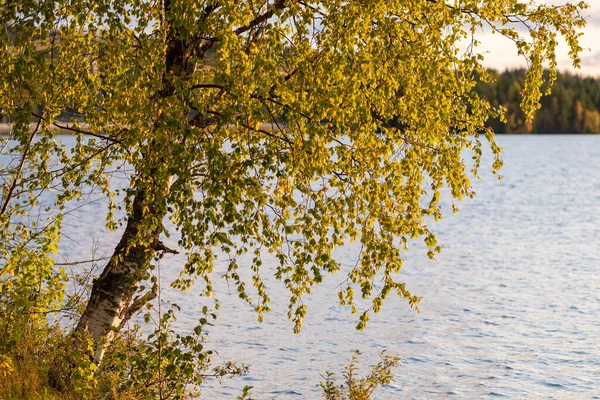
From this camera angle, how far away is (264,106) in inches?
438

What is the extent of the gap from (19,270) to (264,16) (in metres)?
4.61

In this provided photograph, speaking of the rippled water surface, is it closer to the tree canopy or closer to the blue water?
the blue water

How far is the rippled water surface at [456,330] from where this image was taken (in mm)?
19797

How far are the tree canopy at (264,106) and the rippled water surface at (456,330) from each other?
7.99 meters

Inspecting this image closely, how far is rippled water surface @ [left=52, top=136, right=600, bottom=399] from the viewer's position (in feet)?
65.0

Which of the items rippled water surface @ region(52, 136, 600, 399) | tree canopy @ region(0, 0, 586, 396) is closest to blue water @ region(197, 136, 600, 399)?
rippled water surface @ region(52, 136, 600, 399)

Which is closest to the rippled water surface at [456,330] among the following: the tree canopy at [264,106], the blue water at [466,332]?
the blue water at [466,332]

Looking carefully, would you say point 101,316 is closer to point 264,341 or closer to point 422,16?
point 422,16

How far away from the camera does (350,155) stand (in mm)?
10469

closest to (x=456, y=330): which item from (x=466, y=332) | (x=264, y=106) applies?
(x=466, y=332)

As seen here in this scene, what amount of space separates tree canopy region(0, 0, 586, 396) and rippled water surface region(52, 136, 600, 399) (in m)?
→ 7.99

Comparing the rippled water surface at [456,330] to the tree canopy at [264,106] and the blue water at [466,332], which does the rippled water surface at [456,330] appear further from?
the tree canopy at [264,106]

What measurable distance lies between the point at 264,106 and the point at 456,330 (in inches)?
635

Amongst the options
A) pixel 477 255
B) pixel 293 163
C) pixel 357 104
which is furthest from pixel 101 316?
pixel 477 255
